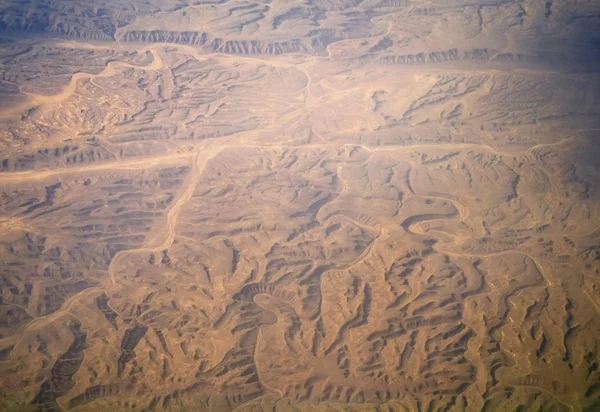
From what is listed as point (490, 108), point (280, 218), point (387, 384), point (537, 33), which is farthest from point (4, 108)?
point (537, 33)

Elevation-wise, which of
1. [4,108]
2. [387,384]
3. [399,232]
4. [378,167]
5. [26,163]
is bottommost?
[387,384]

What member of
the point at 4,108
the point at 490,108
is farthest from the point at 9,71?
the point at 490,108

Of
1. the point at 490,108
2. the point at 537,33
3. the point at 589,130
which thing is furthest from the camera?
the point at 537,33

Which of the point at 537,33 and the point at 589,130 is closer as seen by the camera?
the point at 589,130

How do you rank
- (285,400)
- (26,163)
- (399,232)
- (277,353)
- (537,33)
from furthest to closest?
1. (537,33)
2. (26,163)
3. (399,232)
4. (277,353)
5. (285,400)

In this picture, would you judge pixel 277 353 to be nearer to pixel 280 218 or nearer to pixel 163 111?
pixel 280 218

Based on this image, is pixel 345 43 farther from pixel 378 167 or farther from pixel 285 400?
pixel 285 400

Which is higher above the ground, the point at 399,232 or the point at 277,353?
the point at 399,232
